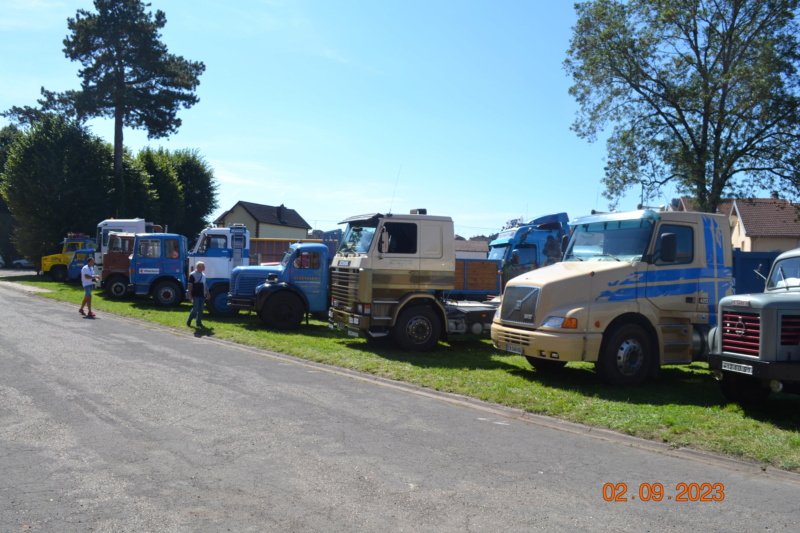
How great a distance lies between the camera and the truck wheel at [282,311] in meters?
16.4

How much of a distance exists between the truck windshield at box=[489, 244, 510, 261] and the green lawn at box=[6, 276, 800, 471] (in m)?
5.28

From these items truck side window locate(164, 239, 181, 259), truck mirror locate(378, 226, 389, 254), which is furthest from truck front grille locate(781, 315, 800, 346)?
truck side window locate(164, 239, 181, 259)

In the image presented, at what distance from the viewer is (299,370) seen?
36.3 ft

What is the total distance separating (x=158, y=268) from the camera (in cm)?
2181

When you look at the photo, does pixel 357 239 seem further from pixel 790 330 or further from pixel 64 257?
pixel 64 257

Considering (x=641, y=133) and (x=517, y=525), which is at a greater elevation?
(x=641, y=133)

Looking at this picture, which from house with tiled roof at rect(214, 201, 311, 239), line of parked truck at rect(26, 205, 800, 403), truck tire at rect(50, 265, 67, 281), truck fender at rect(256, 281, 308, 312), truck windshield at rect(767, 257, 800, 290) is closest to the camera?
line of parked truck at rect(26, 205, 800, 403)

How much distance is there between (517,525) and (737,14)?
26945 mm

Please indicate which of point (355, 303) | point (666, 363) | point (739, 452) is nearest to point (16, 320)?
point (355, 303)

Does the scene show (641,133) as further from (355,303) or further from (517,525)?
(517,525)

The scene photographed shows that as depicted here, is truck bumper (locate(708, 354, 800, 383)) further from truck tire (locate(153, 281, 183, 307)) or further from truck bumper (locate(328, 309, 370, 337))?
truck tire (locate(153, 281, 183, 307))

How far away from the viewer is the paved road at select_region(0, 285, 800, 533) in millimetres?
4645

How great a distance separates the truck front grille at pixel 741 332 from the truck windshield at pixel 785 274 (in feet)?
3.66

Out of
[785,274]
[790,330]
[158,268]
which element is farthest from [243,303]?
[790,330]
